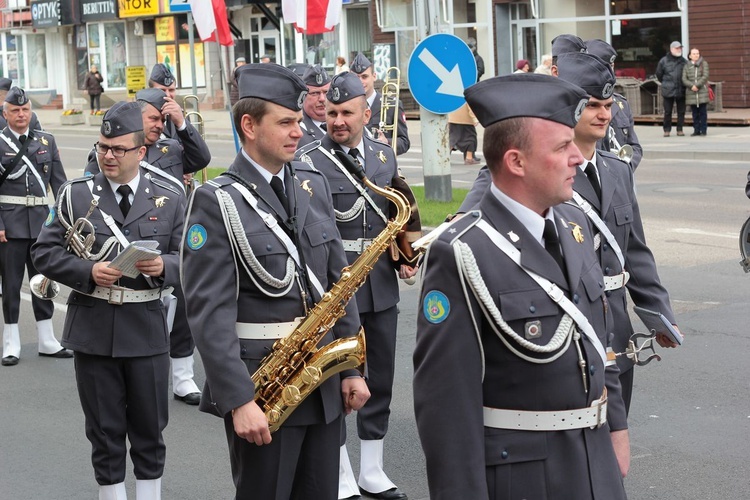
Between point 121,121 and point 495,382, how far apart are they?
334 centimetres

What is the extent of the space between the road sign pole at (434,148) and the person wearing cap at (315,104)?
22.5 ft

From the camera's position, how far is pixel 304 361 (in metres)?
4.73

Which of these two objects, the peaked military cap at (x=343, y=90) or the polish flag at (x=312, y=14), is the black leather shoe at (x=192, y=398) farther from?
the polish flag at (x=312, y=14)

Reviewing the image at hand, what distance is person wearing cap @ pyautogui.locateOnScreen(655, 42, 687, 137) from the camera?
85.4 ft

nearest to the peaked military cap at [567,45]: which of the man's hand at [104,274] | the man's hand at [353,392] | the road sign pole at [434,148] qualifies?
the man's hand at [104,274]

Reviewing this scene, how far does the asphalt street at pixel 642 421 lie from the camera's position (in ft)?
22.4

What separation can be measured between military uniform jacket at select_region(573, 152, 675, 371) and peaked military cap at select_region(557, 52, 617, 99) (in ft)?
0.97

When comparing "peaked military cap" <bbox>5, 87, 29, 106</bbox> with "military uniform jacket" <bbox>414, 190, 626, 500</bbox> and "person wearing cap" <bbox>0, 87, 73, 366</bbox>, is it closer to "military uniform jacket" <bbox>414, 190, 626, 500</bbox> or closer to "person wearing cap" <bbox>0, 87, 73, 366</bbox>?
"person wearing cap" <bbox>0, 87, 73, 366</bbox>

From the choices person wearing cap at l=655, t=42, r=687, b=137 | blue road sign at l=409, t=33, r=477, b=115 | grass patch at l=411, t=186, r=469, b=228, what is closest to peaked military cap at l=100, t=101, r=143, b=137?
blue road sign at l=409, t=33, r=477, b=115

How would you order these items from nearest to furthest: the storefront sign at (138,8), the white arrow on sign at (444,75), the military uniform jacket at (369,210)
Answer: the military uniform jacket at (369,210)
the white arrow on sign at (444,75)
the storefront sign at (138,8)

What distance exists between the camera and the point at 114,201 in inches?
249

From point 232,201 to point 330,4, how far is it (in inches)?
421

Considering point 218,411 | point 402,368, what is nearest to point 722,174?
point 402,368

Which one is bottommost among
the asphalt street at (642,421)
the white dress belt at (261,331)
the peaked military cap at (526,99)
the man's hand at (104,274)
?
the asphalt street at (642,421)
